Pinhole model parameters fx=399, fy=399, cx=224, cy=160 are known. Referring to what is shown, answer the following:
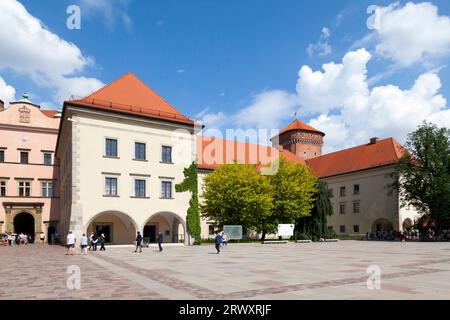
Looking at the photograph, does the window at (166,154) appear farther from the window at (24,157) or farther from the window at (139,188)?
the window at (24,157)

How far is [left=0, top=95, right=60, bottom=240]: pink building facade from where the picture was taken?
4297cm

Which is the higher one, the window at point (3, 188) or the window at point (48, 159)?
the window at point (48, 159)

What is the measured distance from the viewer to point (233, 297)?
965cm

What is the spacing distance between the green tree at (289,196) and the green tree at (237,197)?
197 cm

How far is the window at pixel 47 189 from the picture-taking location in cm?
4519

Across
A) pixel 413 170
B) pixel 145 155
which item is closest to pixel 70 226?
pixel 145 155

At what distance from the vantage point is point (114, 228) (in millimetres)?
36562

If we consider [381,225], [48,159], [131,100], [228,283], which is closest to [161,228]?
[131,100]

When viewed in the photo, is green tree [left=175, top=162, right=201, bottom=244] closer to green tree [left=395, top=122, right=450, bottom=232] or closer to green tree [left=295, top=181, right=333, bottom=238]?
green tree [left=295, top=181, right=333, bottom=238]

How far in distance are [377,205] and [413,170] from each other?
10788mm

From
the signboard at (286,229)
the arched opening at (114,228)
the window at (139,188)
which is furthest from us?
the signboard at (286,229)

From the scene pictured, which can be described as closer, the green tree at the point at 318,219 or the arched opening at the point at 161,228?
the arched opening at the point at 161,228

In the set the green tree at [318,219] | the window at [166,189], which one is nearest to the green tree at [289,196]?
the green tree at [318,219]
